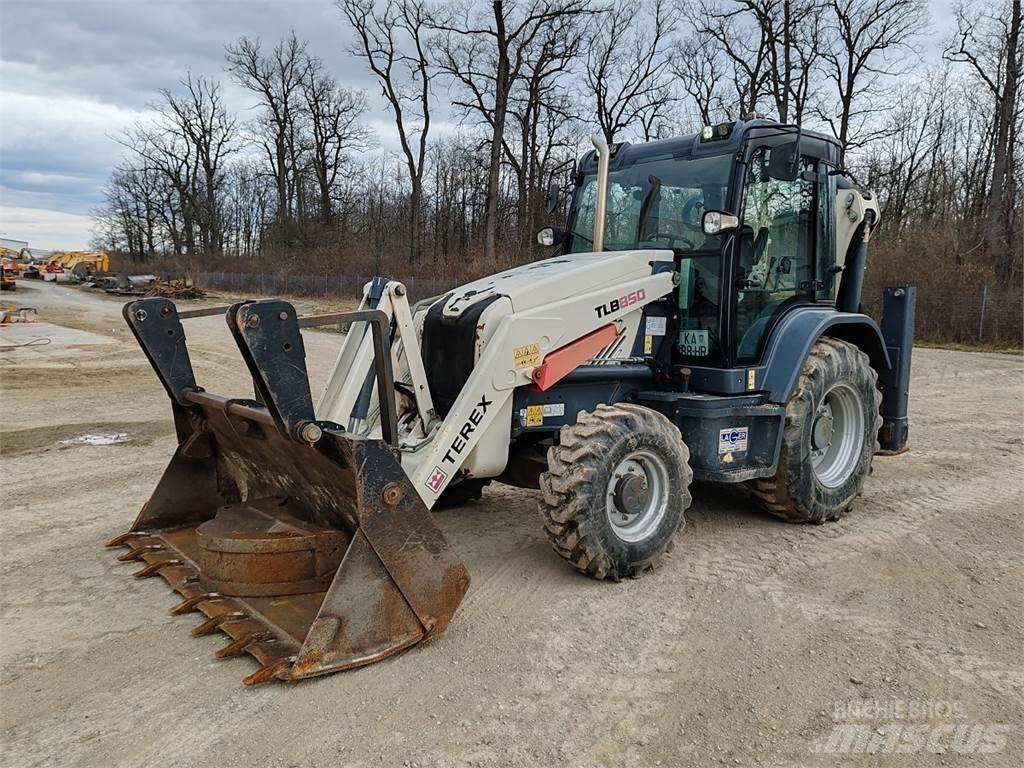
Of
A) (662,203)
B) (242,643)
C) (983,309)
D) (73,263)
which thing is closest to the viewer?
(242,643)

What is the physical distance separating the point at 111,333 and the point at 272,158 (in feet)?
86.5

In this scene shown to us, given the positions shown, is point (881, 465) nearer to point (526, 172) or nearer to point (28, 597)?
point (28, 597)

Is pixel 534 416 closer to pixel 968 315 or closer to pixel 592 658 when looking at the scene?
pixel 592 658

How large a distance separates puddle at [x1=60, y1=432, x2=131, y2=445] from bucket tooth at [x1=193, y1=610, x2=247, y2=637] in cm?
487

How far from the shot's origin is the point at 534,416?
174 inches

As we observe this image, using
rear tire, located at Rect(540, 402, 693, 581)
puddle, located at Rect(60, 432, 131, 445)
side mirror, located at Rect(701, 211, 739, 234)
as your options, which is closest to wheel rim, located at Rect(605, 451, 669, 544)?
rear tire, located at Rect(540, 402, 693, 581)

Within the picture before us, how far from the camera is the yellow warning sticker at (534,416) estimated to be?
14.4ft

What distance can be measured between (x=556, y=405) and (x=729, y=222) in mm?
1558

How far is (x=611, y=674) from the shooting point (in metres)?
3.44

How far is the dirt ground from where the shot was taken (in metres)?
2.90

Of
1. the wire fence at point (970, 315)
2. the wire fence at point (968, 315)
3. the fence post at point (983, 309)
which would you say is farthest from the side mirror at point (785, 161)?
the fence post at point (983, 309)

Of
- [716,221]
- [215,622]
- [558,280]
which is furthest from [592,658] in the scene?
[716,221]

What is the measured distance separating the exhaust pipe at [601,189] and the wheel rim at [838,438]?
2.02 meters

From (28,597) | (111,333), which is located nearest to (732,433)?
(28,597)
